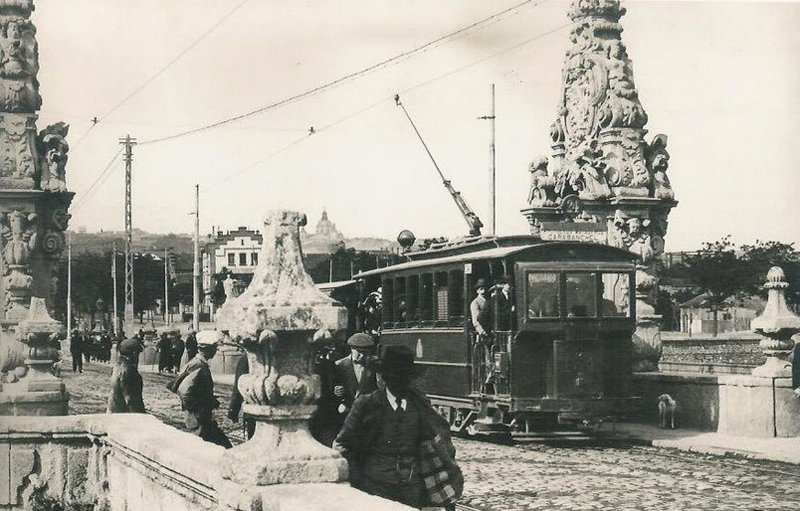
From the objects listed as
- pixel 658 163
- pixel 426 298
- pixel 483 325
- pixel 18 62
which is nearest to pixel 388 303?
pixel 426 298

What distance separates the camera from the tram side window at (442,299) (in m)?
20.0

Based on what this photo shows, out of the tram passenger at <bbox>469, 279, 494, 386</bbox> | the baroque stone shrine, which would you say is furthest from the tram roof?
the baroque stone shrine

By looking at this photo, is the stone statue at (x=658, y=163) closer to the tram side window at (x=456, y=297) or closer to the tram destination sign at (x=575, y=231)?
the tram destination sign at (x=575, y=231)

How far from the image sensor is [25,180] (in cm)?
1836

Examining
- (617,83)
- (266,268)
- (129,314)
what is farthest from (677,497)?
(129,314)

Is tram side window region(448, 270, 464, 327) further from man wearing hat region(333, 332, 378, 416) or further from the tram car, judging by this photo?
man wearing hat region(333, 332, 378, 416)

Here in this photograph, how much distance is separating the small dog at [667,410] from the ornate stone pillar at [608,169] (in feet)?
4.19

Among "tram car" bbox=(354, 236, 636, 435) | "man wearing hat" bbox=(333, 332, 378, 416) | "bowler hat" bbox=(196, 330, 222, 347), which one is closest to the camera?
"man wearing hat" bbox=(333, 332, 378, 416)

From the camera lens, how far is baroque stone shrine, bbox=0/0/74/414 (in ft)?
58.8

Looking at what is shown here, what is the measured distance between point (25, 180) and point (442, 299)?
678 cm

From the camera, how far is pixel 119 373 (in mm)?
12859

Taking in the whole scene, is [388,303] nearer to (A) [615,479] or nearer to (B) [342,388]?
(A) [615,479]

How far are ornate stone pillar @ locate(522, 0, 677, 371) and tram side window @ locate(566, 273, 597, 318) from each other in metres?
1.52

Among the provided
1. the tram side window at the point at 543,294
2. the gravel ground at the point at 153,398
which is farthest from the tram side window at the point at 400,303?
the tram side window at the point at 543,294
